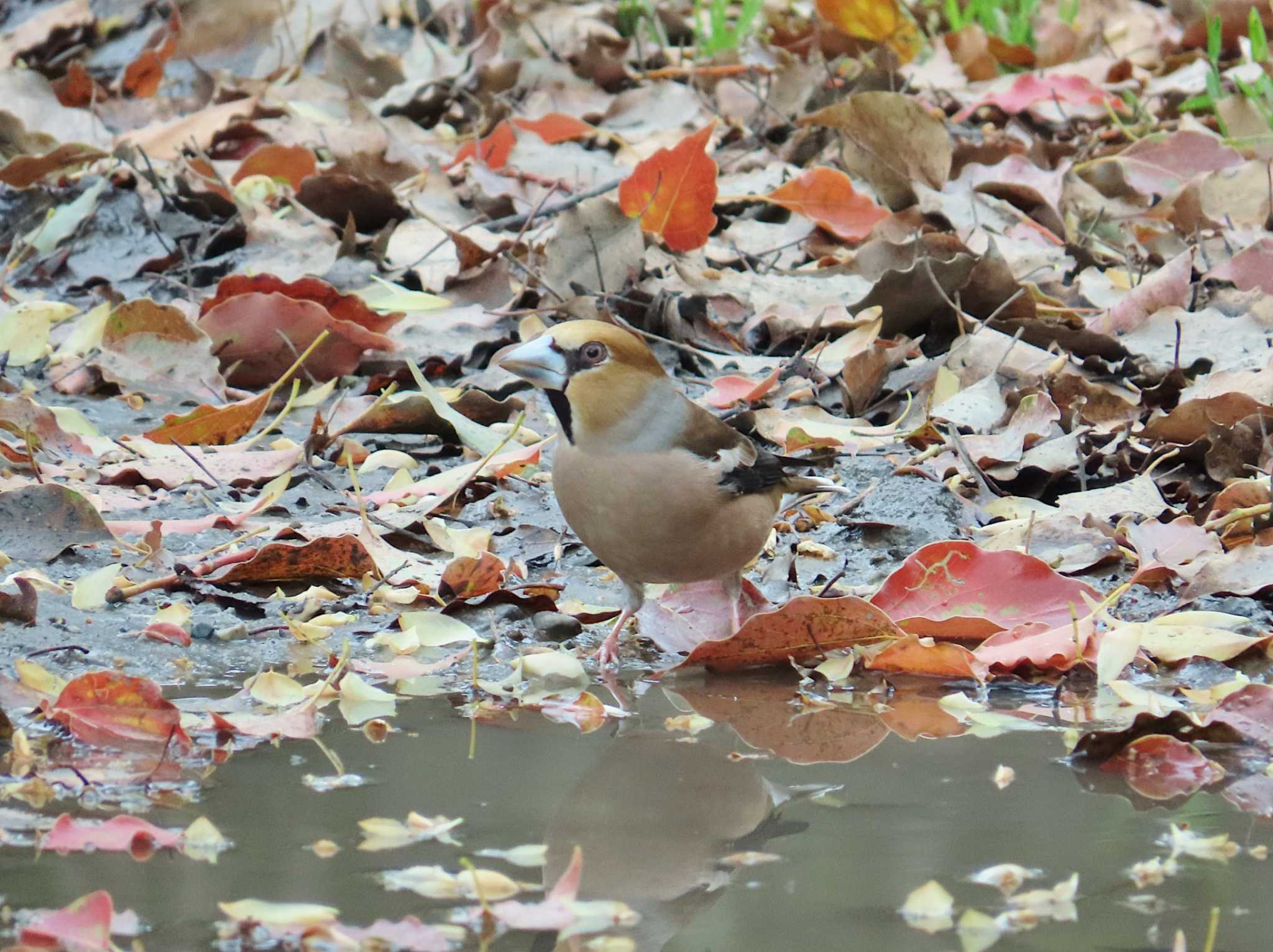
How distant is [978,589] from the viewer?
3.62m

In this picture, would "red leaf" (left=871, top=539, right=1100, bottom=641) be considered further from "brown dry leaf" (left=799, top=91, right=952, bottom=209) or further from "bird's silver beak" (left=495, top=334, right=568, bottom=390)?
"brown dry leaf" (left=799, top=91, right=952, bottom=209)

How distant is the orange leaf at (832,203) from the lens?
6.14 meters

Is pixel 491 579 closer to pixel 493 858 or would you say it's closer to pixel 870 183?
pixel 493 858

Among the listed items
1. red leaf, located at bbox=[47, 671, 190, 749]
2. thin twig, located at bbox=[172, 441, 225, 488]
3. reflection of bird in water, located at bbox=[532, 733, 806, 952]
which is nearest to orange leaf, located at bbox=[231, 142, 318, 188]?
thin twig, located at bbox=[172, 441, 225, 488]

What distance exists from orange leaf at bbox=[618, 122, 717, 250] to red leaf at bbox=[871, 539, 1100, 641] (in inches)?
98.3

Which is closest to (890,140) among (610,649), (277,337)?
(277,337)

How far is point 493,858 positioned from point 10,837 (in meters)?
0.75

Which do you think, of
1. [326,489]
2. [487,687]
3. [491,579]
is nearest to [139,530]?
[326,489]

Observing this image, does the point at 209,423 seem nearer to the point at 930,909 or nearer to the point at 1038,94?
the point at 930,909

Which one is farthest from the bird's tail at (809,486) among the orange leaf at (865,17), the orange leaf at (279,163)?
the orange leaf at (865,17)

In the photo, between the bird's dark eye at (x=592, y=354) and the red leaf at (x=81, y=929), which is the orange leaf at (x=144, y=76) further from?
the red leaf at (x=81, y=929)

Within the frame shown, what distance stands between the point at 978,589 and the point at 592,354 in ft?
3.59

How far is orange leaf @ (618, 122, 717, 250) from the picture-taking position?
19.1 feet

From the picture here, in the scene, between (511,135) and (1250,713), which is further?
(511,135)
